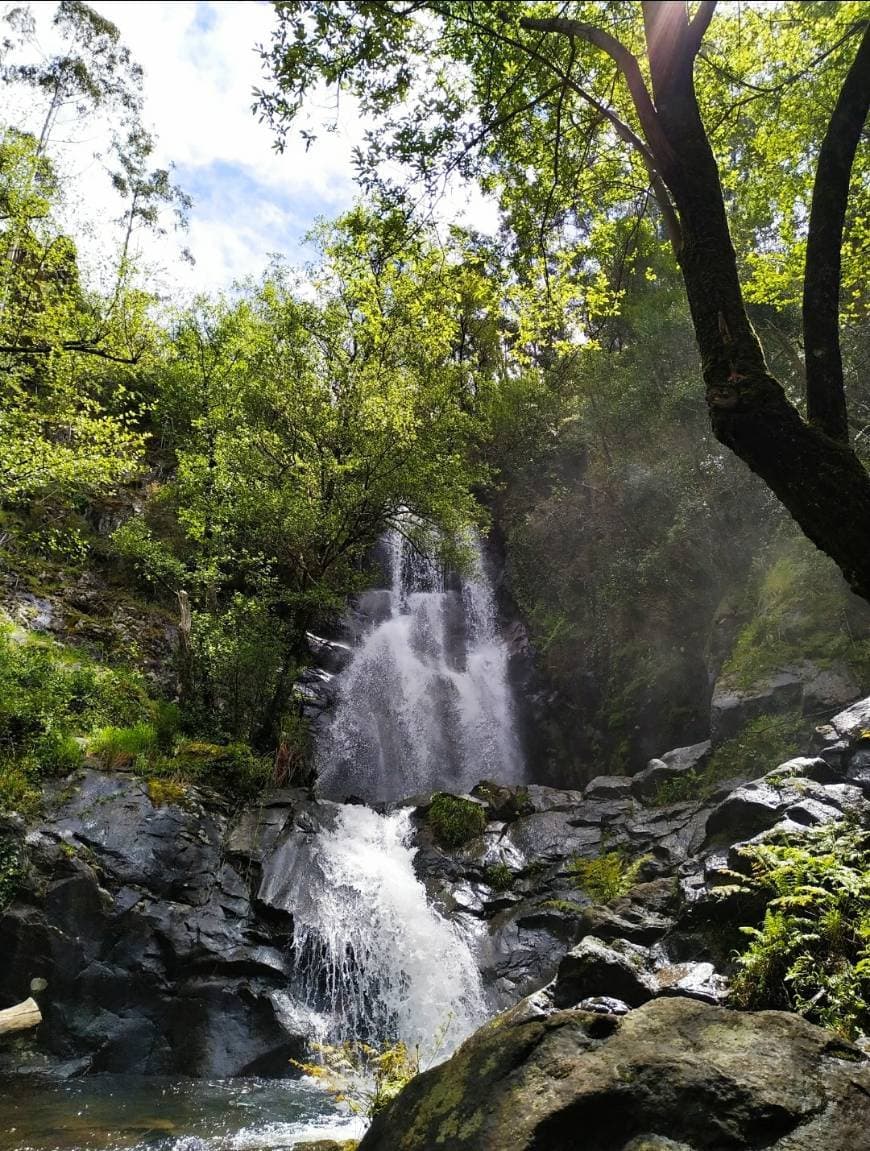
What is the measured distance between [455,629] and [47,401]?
13017 millimetres

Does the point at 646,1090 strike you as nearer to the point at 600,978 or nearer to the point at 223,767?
the point at 600,978

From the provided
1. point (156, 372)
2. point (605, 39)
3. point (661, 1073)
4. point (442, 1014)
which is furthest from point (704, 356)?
point (156, 372)

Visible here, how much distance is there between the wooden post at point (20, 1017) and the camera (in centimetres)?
751

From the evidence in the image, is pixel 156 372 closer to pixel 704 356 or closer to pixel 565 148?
pixel 565 148

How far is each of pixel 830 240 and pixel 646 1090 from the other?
4.63 m

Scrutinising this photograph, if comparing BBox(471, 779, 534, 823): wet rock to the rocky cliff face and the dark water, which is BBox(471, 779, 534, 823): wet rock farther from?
the dark water

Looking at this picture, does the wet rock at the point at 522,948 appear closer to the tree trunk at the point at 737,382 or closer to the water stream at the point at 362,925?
the water stream at the point at 362,925

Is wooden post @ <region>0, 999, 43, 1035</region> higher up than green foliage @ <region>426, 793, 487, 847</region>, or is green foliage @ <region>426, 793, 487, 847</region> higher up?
green foliage @ <region>426, 793, 487, 847</region>

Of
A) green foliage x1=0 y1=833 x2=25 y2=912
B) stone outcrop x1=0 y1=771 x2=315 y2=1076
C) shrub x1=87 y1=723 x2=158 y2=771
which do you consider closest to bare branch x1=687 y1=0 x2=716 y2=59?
stone outcrop x1=0 y1=771 x2=315 y2=1076

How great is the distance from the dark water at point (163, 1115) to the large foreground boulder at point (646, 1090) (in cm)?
366

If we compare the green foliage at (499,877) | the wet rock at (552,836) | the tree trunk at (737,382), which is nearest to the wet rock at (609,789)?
the wet rock at (552,836)

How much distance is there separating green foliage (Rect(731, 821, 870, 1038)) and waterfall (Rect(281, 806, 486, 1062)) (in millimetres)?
4537

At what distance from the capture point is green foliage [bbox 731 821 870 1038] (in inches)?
159

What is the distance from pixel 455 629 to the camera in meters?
21.4
